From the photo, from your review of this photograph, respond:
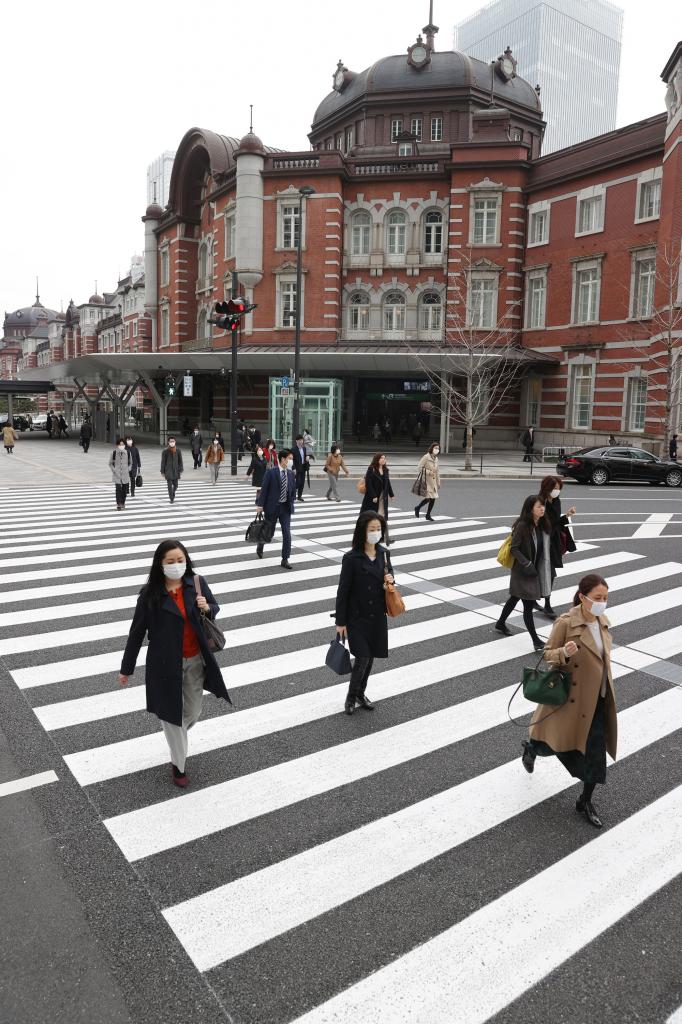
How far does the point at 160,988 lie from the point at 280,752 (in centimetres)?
223

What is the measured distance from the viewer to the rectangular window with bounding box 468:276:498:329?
38.8 m

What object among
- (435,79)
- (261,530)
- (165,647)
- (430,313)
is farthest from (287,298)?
(165,647)

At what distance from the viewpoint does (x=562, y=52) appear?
148 metres

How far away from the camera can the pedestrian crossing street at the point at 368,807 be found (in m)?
3.35

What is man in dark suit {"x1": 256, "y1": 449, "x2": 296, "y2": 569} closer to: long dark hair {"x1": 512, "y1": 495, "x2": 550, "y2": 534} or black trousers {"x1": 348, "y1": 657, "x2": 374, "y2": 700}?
long dark hair {"x1": 512, "y1": 495, "x2": 550, "y2": 534}

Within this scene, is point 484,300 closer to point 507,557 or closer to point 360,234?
point 360,234

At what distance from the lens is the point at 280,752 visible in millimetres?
5363

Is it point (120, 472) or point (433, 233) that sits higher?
point (433, 233)

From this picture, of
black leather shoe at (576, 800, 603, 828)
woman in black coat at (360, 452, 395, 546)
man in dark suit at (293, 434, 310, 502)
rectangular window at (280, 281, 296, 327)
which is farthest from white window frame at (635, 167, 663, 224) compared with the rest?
black leather shoe at (576, 800, 603, 828)

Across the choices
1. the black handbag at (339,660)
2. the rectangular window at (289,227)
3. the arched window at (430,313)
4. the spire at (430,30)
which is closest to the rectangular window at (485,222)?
the arched window at (430,313)

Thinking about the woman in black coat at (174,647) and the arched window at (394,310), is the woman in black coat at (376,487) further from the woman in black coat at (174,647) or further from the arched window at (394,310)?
the arched window at (394,310)

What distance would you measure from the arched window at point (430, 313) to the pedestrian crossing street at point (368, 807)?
33093 mm

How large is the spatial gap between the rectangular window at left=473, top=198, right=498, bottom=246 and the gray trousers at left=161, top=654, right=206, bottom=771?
37.6 metres

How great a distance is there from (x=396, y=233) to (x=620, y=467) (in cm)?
2105
